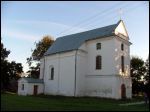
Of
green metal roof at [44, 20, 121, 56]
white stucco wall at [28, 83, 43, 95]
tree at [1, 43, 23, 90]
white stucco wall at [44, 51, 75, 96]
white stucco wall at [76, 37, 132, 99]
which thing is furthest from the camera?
tree at [1, 43, 23, 90]

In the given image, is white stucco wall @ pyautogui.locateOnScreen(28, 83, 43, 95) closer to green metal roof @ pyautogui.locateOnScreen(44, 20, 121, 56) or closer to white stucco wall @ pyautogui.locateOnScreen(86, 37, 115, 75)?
green metal roof @ pyautogui.locateOnScreen(44, 20, 121, 56)

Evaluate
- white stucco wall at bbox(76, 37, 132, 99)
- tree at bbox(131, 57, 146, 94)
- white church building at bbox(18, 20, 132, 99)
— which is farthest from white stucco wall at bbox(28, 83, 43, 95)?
tree at bbox(131, 57, 146, 94)

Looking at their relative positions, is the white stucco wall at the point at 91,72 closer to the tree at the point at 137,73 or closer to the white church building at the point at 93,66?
the white church building at the point at 93,66

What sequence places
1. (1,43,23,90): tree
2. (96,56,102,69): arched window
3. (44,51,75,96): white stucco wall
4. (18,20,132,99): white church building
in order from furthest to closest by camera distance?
(1,43,23,90): tree
(44,51,75,96): white stucco wall
(96,56,102,69): arched window
(18,20,132,99): white church building

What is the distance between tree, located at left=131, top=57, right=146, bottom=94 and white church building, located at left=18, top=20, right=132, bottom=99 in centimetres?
1118

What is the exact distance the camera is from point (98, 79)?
3781cm

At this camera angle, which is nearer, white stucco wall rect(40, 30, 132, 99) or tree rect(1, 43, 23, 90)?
white stucco wall rect(40, 30, 132, 99)

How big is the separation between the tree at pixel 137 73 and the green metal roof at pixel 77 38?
45.9 ft

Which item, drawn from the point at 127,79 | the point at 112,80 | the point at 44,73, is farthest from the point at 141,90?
the point at 44,73

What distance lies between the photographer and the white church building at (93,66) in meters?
36.5

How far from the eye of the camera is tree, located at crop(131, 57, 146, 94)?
49.4 m

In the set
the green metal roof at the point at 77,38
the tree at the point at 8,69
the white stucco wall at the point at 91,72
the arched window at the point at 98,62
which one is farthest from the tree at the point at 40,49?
the arched window at the point at 98,62

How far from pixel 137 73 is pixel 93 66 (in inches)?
609

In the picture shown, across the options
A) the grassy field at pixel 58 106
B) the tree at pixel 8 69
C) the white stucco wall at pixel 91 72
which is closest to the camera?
the grassy field at pixel 58 106
